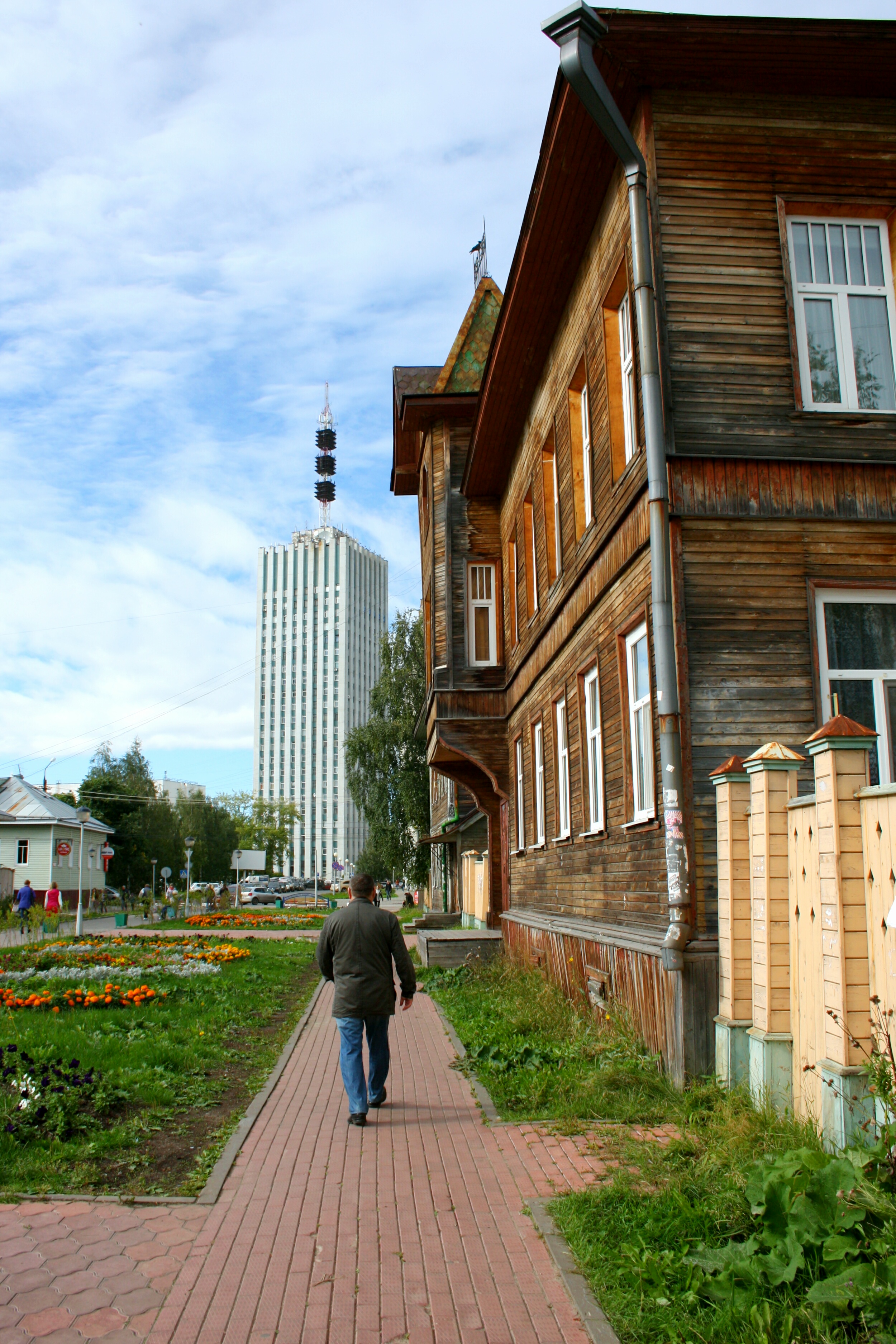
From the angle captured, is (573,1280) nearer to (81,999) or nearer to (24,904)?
(81,999)

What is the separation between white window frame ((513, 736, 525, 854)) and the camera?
60.0ft

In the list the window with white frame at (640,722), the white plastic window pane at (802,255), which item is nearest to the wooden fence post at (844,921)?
the window with white frame at (640,722)

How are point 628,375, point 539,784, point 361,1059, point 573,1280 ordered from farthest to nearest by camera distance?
point 539,784, point 628,375, point 361,1059, point 573,1280

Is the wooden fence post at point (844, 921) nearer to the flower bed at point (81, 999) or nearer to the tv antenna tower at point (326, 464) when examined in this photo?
the flower bed at point (81, 999)

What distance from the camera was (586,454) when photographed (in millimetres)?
13070

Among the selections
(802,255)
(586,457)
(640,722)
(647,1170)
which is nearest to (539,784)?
(586,457)

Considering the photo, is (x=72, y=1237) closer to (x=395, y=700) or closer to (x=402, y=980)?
(x=402, y=980)

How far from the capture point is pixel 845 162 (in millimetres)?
9828

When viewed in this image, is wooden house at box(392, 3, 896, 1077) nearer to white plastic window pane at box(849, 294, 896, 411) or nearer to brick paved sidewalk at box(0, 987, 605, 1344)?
white plastic window pane at box(849, 294, 896, 411)

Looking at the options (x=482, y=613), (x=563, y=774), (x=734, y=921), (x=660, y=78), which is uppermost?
(x=660, y=78)

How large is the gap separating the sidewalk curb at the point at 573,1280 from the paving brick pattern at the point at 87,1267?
1.65 m

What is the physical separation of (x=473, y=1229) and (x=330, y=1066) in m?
5.22

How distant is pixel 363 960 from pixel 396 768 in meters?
39.6

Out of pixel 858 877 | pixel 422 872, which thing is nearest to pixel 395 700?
pixel 422 872
